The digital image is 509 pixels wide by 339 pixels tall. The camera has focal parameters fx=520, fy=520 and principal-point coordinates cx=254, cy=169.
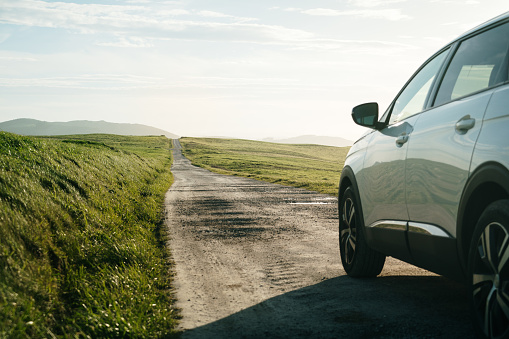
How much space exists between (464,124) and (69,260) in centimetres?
410

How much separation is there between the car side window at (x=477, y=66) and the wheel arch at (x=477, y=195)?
0.60m

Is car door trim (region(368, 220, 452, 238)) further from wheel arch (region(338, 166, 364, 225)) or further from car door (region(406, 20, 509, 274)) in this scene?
wheel arch (region(338, 166, 364, 225))

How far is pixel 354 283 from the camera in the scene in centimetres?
530

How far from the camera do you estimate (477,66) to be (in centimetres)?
350

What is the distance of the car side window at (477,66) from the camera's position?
10.5ft

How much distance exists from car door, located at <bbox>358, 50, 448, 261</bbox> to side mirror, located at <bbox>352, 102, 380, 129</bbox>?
12 centimetres

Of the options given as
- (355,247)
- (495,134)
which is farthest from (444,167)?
(355,247)

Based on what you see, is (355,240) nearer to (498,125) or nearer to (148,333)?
(148,333)

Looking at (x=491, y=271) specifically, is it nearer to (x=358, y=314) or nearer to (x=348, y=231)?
(x=358, y=314)

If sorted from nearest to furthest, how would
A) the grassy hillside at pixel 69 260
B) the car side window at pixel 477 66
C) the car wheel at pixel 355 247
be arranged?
the car side window at pixel 477 66
the grassy hillside at pixel 69 260
the car wheel at pixel 355 247

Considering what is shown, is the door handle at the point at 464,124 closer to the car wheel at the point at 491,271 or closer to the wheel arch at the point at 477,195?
the wheel arch at the point at 477,195

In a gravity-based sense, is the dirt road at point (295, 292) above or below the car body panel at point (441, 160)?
below

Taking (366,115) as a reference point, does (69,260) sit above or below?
below

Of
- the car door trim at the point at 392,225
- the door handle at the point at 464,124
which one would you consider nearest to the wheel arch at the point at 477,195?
the door handle at the point at 464,124
